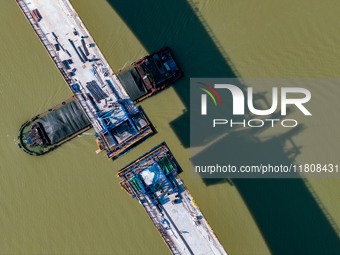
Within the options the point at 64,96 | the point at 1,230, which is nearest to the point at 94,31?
the point at 64,96

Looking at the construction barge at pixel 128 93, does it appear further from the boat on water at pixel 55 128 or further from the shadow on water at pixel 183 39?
the shadow on water at pixel 183 39

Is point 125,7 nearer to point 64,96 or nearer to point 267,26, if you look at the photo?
point 64,96

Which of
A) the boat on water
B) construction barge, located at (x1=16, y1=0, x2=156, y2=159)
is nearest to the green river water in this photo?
the boat on water

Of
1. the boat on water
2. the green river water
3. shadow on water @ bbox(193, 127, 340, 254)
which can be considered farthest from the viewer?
the boat on water

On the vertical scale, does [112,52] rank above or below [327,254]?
above

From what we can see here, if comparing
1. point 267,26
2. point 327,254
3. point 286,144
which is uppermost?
point 267,26
